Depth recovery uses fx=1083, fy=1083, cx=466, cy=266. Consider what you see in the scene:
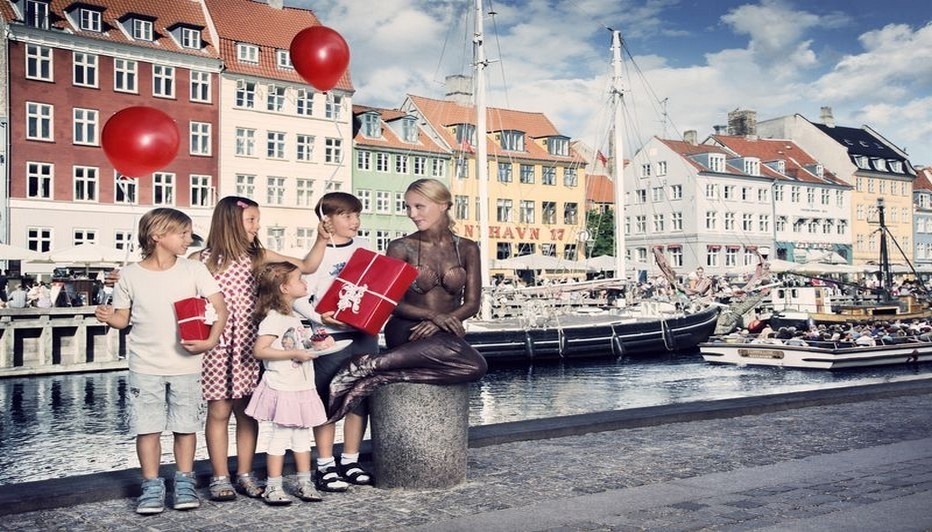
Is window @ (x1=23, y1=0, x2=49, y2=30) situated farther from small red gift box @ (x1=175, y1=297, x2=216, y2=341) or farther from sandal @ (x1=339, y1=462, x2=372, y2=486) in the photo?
small red gift box @ (x1=175, y1=297, x2=216, y2=341)

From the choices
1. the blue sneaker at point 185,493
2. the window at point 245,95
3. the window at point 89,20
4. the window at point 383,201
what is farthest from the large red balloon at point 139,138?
the window at point 383,201

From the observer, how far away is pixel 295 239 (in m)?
52.8

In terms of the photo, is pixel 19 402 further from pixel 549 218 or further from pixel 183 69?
pixel 549 218

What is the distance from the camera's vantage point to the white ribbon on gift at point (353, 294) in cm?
628

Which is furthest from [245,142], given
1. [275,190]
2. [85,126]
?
[85,126]

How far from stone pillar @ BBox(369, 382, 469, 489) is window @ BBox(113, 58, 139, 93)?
43.0 m

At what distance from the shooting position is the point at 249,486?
646 cm

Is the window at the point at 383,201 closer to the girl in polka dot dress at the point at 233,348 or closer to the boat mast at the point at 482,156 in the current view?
the boat mast at the point at 482,156

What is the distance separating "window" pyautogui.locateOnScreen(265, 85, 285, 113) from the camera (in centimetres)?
5219

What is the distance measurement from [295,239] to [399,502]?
47.2 meters

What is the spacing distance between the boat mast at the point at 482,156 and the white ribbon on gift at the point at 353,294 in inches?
923

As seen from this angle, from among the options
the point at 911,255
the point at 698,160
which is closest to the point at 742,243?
the point at 698,160

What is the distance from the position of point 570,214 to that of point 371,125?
15668 mm

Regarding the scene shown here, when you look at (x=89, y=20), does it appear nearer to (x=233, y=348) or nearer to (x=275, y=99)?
(x=275, y=99)
